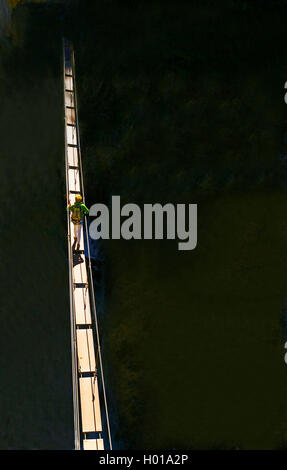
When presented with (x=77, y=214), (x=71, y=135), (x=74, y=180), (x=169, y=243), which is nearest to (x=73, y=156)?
(x=71, y=135)

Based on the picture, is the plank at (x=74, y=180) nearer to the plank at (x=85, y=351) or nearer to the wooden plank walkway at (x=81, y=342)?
the wooden plank walkway at (x=81, y=342)

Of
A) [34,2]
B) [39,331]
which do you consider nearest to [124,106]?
[34,2]

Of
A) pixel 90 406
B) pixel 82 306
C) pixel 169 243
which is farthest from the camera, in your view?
pixel 169 243

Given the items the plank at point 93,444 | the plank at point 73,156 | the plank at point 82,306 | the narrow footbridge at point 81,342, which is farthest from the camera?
the plank at point 73,156

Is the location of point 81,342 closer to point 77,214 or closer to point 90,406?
point 90,406

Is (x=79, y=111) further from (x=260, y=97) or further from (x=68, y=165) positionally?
(x=260, y=97)

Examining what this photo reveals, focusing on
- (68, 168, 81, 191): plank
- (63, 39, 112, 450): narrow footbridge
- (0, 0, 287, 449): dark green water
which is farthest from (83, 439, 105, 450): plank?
(68, 168, 81, 191): plank

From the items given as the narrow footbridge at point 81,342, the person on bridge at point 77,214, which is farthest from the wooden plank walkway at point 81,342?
the person on bridge at point 77,214
